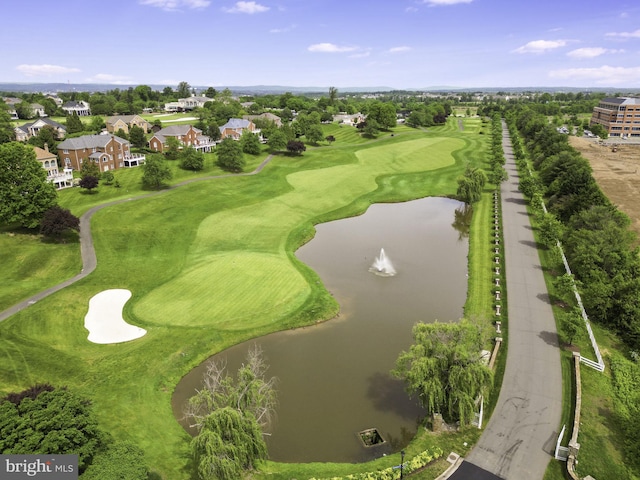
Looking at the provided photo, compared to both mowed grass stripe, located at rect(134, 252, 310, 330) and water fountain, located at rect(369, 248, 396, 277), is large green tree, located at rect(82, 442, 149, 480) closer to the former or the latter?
mowed grass stripe, located at rect(134, 252, 310, 330)

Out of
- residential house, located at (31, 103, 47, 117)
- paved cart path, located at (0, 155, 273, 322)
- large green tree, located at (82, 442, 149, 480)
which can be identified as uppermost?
residential house, located at (31, 103, 47, 117)

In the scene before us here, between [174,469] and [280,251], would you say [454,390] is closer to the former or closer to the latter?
[174,469]

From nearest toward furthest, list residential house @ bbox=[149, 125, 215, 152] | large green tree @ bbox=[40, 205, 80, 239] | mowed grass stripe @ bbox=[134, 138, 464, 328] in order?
1. mowed grass stripe @ bbox=[134, 138, 464, 328]
2. large green tree @ bbox=[40, 205, 80, 239]
3. residential house @ bbox=[149, 125, 215, 152]

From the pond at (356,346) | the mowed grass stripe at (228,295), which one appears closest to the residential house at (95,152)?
the mowed grass stripe at (228,295)

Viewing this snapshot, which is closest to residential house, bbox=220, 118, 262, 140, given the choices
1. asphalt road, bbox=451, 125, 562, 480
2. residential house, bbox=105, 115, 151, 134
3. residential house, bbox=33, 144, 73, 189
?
residential house, bbox=105, 115, 151, 134

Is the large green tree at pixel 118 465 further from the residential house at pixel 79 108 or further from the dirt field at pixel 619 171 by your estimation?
the residential house at pixel 79 108

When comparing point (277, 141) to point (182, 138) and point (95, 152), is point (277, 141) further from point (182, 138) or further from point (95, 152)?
point (95, 152)

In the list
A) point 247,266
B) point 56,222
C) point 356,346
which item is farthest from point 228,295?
point 56,222
